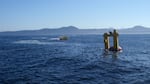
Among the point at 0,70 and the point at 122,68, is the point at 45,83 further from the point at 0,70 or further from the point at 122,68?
the point at 122,68

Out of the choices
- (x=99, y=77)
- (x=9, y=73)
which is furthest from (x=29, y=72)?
(x=99, y=77)

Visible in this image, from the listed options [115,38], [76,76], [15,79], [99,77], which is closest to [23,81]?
[15,79]

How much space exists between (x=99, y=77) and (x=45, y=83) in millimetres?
6459

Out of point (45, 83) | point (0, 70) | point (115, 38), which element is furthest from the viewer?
point (115, 38)

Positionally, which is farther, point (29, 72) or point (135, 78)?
point (29, 72)

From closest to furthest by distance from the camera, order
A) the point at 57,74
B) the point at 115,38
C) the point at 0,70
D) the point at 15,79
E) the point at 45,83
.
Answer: the point at 45,83, the point at 15,79, the point at 57,74, the point at 0,70, the point at 115,38

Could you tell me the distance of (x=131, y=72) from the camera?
33.7 metres

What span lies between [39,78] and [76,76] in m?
4.19

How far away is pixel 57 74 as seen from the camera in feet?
107

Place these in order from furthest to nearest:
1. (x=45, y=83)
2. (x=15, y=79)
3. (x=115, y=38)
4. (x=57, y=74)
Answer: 1. (x=115, y=38)
2. (x=57, y=74)
3. (x=15, y=79)
4. (x=45, y=83)

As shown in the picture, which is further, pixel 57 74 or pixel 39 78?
pixel 57 74

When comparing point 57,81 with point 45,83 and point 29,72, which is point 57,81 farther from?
point 29,72

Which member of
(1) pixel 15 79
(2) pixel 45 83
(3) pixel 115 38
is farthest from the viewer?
(3) pixel 115 38

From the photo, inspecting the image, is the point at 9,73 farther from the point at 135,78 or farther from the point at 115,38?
the point at 115,38
